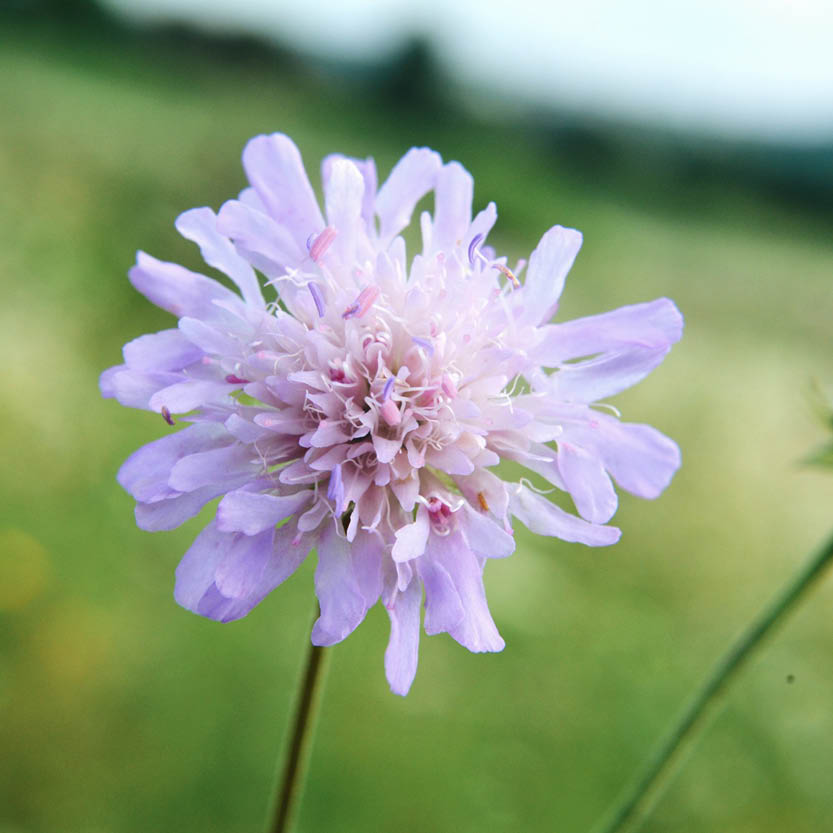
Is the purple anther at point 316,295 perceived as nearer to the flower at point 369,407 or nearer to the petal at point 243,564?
the flower at point 369,407

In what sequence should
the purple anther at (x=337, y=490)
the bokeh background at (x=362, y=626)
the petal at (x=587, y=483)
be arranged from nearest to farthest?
Answer: the purple anther at (x=337, y=490) → the petal at (x=587, y=483) → the bokeh background at (x=362, y=626)

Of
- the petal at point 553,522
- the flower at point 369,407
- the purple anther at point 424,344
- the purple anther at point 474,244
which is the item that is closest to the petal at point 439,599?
the flower at point 369,407

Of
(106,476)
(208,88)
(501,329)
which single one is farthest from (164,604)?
(208,88)

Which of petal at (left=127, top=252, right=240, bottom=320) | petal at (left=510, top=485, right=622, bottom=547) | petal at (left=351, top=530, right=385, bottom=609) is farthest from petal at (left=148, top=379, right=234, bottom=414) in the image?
petal at (left=510, top=485, right=622, bottom=547)

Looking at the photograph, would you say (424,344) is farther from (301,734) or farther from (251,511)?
(301,734)

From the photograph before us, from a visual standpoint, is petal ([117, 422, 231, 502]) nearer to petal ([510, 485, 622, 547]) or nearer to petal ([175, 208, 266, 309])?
petal ([175, 208, 266, 309])

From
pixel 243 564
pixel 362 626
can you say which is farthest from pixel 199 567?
pixel 362 626
